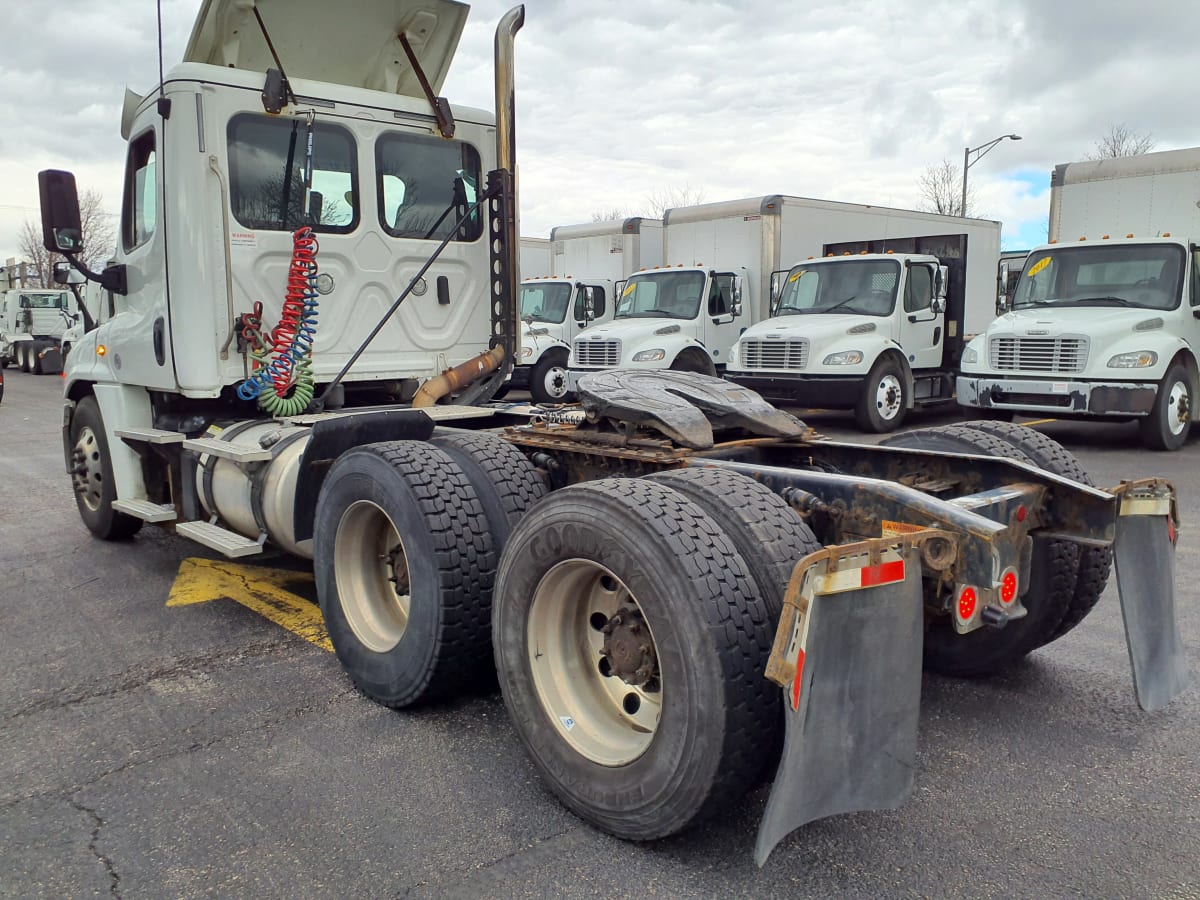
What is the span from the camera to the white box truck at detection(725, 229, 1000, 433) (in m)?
13.2

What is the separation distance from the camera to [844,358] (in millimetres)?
13141

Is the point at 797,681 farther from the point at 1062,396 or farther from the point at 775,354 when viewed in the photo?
the point at 775,354

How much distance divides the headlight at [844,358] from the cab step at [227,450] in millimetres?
9426

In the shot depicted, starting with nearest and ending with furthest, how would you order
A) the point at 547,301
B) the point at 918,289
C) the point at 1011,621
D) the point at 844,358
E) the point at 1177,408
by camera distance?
the point at 1011,621
the point at 1177,408
the point at 844,358
the point at 918,289
the point at 547,301

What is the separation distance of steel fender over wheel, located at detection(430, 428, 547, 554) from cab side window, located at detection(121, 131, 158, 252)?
2.85 m

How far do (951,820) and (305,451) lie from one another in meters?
3.09

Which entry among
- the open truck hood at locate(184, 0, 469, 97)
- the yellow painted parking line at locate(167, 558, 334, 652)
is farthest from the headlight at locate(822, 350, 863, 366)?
the yellow painted parking line at locate(167, 558, 334, 652)

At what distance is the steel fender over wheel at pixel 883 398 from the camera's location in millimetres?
13250

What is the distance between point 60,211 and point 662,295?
39.6 feet

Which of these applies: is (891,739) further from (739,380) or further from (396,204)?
(739,380)

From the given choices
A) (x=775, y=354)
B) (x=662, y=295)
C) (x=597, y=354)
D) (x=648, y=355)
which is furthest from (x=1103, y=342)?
(x=662, y=295)

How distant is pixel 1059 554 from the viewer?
11.7 feet

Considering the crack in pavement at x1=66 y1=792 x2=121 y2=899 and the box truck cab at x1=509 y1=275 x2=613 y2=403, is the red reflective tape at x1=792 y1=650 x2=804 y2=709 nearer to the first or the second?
the crack in pavement at x1=66 y1=792 x2=121 y2=899

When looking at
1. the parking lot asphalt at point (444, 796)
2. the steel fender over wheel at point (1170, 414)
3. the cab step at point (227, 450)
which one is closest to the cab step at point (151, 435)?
the cab step at point (227, 450)
